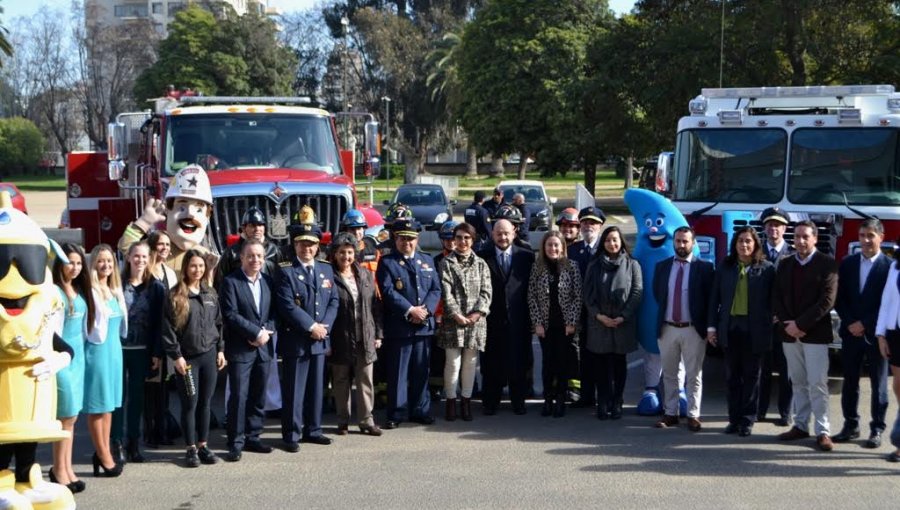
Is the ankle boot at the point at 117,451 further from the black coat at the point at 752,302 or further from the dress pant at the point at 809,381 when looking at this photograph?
the dress pant at the point at 809,381

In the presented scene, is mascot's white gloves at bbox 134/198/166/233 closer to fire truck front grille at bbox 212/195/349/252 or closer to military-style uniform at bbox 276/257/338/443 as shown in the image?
fire truck front grille at bbox 212/195/349/252

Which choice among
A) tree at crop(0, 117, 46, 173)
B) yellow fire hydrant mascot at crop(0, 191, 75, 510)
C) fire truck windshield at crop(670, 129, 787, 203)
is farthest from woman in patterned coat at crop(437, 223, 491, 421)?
tree at crop(0, 117, 46, 173)

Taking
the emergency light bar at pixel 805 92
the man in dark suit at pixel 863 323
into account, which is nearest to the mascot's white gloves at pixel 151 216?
the emergency light bar at pixel 805 92

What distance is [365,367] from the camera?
9.23 metres

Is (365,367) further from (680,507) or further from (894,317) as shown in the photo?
(894,317)

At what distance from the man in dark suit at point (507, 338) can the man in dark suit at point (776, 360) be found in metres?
2.13

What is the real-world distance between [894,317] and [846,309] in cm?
66

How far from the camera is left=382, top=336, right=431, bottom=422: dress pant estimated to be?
31.2 feet

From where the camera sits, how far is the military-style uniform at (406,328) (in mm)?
9469

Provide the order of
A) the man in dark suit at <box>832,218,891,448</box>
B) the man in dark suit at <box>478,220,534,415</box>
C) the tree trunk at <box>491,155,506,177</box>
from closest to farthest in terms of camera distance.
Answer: the man in dark suit at <box>832,218,891,448</box> → the man in dark suit at <box>478,220,534,415</box> → the tree trunk at <box>491,155,506,177</box>

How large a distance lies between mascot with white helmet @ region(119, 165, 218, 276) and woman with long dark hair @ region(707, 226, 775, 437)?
4597 mm

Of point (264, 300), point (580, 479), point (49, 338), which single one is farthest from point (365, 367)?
point (49, 338)

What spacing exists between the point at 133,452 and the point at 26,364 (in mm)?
2110

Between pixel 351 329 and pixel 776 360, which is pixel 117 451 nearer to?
pixel 351 329
